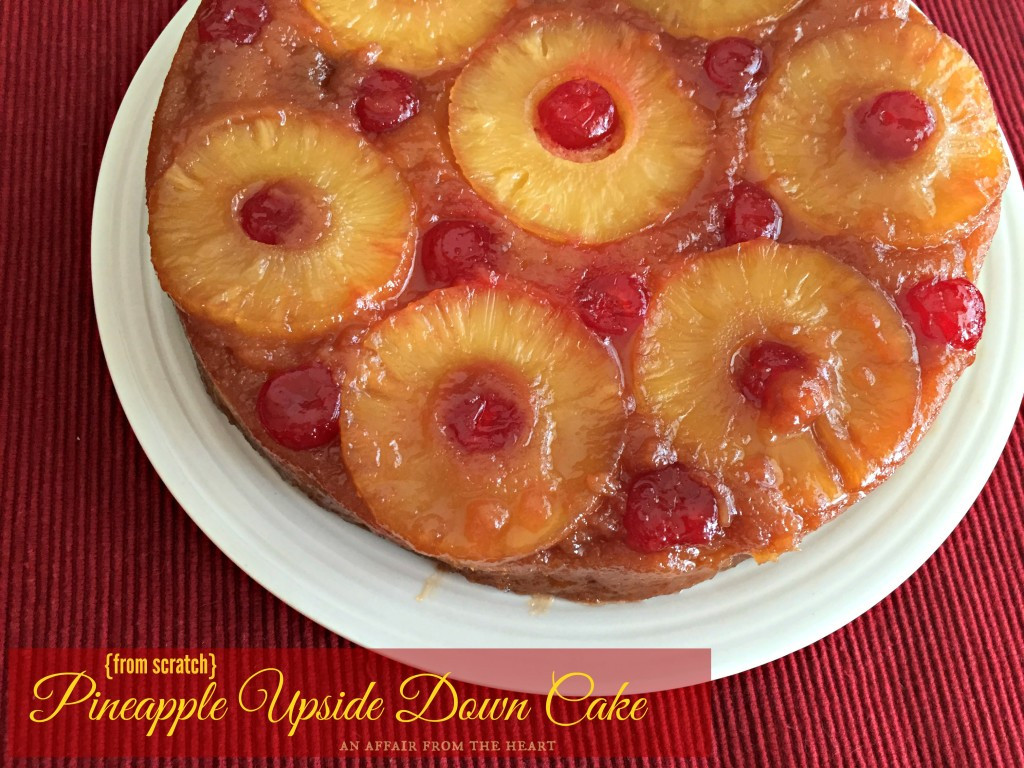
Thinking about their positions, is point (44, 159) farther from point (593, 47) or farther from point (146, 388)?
point (593, 47)

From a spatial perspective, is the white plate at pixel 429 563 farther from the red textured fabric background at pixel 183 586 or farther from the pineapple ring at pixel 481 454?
the pineapple ring at pixel 481 454

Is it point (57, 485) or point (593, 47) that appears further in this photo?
point (57, 485)

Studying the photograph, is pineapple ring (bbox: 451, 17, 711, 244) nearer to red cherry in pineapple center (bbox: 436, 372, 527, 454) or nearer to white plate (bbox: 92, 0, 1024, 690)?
red cherry in pineapple center (bbox: 436, 372, 527, 454)

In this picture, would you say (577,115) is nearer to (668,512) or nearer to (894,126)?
(894,126)

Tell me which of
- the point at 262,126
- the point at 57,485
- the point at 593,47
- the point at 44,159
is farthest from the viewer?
the point at 44,159

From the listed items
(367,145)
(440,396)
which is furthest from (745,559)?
(367,145)

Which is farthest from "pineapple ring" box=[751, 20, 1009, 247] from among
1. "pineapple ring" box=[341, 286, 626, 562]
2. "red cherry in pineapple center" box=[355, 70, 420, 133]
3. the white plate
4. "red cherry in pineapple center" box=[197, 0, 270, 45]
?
"red cherry in pineapple center" box=[197, 0, 270, 45]
